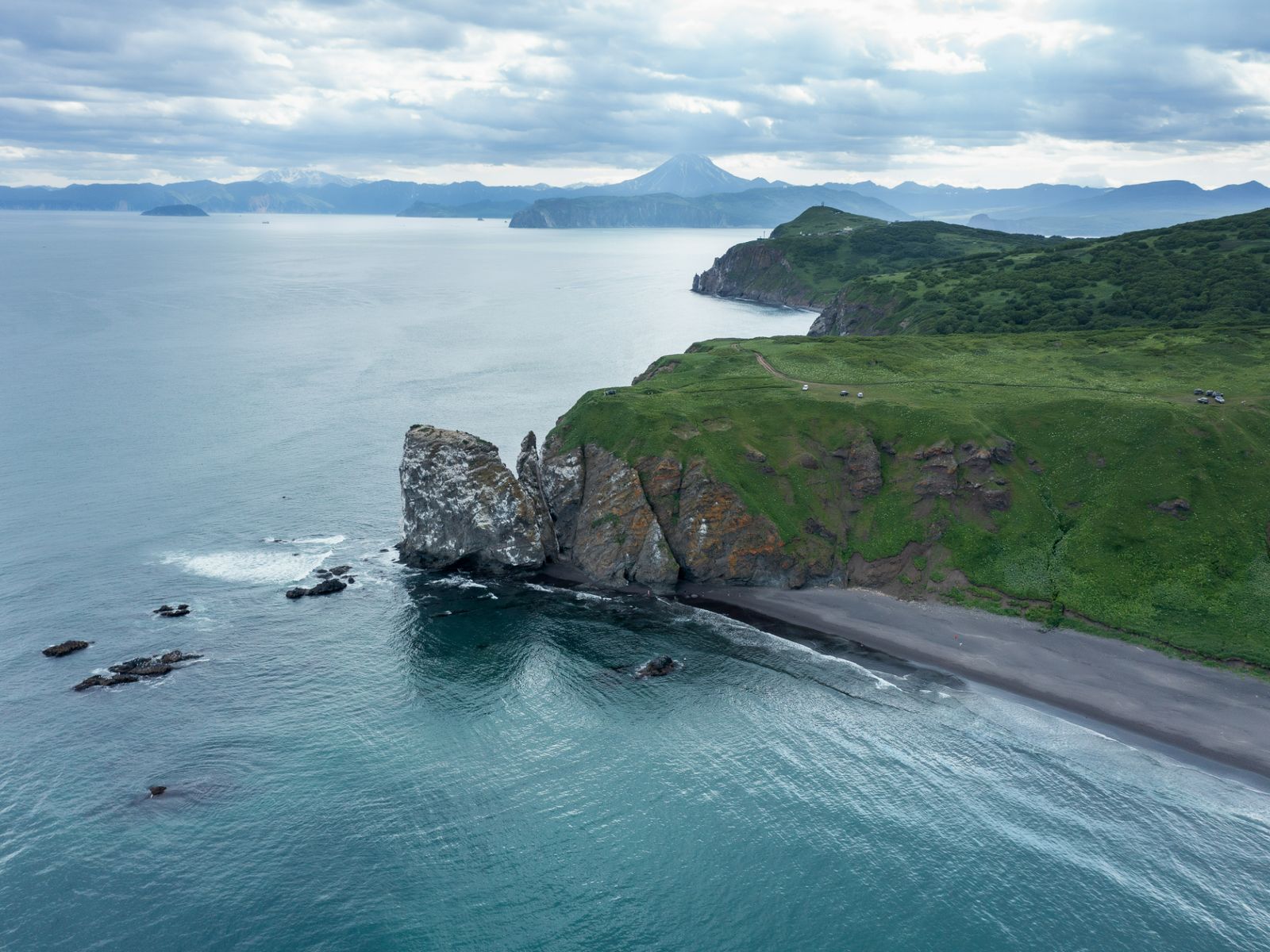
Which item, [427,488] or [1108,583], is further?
[427,488]

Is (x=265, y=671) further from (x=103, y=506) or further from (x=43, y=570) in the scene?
(x=103, y=506)

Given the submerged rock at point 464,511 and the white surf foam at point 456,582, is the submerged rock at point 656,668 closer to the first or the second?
the submerged rock at point 464,511

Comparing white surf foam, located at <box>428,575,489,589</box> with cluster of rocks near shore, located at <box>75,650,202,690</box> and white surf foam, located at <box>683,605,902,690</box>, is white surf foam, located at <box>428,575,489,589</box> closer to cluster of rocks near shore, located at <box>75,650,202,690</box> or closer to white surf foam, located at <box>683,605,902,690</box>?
white surf foam, located at <box>683,605,902,690</box>

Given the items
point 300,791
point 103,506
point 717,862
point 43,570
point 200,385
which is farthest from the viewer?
point 200,385

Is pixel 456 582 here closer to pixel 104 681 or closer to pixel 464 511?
pixel 464 511

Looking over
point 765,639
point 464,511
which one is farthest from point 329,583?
point 765,639

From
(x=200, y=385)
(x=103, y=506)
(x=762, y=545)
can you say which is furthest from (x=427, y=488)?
(x=200, y=385)
